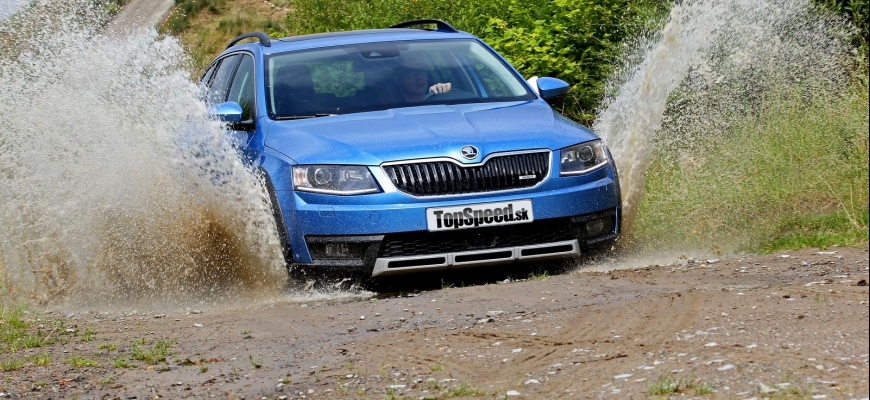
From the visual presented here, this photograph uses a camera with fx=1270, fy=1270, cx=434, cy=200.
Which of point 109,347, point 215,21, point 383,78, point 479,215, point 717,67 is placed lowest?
point 215,21

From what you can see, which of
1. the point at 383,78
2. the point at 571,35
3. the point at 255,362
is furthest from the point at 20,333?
the point at 571,35

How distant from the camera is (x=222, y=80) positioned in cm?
913

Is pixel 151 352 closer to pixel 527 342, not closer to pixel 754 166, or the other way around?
pixel 527 342

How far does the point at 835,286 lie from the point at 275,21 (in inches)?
1154

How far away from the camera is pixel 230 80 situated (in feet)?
28.8

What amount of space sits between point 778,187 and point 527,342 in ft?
11.0

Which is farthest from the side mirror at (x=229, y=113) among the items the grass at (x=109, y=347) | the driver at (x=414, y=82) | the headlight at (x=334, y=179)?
the grass at (x=109, y=347)

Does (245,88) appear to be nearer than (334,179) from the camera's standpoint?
No

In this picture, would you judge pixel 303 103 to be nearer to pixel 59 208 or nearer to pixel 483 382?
pixel 59 208

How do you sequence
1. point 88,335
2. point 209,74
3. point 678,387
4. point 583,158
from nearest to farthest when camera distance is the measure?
point 678,387, point 88,335, point 583,158, point 209,74

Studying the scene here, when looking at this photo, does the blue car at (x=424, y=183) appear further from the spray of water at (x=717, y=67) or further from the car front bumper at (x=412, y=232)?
the spray of water at (x=717, y=67)

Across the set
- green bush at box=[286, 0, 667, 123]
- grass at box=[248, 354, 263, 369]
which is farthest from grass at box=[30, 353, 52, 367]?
green bush at box=[286, 0, 667, 123]

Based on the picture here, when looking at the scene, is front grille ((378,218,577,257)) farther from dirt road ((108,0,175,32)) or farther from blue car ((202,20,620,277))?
dirt road ((108,0,175,32))

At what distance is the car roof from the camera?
8.37m
